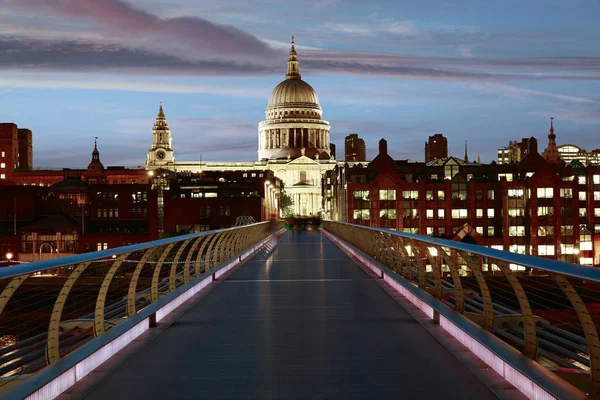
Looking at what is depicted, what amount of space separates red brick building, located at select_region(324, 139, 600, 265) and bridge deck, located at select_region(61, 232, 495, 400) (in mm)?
95325

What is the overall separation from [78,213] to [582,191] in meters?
83.5

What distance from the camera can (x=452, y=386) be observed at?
7031mm

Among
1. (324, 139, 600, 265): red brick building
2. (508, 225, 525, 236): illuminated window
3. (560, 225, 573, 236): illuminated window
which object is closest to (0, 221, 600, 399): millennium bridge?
(324, 139, 600, 265): red brick building

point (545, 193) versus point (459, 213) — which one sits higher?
point (545, 193)

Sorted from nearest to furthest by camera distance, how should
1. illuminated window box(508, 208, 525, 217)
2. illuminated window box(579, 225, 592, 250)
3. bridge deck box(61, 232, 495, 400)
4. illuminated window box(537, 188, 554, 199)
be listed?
bridge deck box(61, 232, 495, 400) < illuminated window box(508, 208, 525, 217) < illuminated window box(537, 188, 554, 199) < illuminated window box(579, 225, 592, 250)

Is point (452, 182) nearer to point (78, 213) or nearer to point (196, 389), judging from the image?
point (78, 213)

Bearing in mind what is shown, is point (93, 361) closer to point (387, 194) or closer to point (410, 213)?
point (387, 194)

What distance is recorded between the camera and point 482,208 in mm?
112188

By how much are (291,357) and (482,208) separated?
10709 cm

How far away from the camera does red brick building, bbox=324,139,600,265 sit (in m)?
109

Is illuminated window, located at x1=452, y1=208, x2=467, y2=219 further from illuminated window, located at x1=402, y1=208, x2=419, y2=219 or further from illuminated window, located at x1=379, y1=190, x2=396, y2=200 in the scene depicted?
illuminated window, located at x1=379, y1=190, x2=396, y2=200

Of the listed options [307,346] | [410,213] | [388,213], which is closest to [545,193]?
[410,213]

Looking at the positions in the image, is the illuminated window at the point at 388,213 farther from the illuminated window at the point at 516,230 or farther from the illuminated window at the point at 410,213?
the illuminated window at the point at 516,230

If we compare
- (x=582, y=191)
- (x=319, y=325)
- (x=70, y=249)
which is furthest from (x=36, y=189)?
(x=319, y=325)
